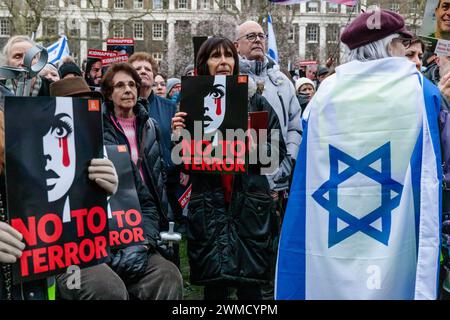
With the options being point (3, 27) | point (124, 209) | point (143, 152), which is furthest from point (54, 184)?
point (3, 27)

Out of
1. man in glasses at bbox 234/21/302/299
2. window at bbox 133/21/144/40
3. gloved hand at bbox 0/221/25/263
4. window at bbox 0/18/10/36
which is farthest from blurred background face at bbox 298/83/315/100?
window at bbox 133/21/144/40

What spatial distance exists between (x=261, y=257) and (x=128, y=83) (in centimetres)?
146

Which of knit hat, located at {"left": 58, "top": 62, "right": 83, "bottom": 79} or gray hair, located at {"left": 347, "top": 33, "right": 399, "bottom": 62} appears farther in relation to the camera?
knit hat, located at {"left": 58, "top": 62, "right": 83, "bottom": 79}

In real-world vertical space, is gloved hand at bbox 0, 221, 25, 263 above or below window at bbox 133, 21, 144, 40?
below

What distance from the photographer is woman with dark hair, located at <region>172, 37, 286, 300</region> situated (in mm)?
4086

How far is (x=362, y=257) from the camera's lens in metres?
3.05

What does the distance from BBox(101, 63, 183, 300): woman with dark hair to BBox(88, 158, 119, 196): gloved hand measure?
1047 mm

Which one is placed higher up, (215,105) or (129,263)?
(215,105)

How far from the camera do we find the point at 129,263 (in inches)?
148

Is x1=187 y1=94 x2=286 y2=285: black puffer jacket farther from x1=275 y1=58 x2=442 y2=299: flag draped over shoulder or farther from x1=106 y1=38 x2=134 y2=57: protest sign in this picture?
x1=106 y1=38 x2=134 y2=57: protest sign

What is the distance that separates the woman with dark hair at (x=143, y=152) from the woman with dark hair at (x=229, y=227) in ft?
0.77

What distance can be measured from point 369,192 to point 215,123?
4.32 ft

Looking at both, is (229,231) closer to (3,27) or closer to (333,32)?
(333,32)
